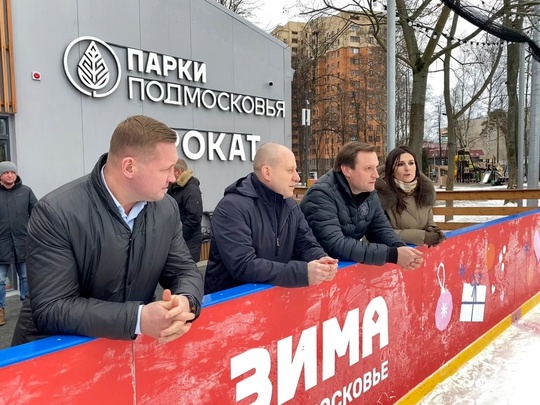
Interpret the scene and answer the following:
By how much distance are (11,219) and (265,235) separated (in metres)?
3.88

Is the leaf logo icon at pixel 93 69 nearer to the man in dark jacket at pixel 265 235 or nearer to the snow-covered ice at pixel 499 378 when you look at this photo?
the man in dark jacket at pixel 265 235

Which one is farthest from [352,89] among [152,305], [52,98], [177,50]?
[152,305]

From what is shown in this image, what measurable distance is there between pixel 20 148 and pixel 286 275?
538cm

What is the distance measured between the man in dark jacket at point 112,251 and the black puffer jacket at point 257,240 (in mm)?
507

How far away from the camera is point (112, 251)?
1.64 metres

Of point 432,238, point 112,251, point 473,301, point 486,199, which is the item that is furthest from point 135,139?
point 486,199

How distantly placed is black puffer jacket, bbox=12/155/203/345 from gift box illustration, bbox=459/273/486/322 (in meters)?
2.97

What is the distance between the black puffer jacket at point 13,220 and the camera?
5.14m

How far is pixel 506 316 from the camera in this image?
191 inches

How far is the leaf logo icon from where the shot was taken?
277 inches

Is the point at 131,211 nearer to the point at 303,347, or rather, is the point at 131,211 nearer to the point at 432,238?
the point at 303,347

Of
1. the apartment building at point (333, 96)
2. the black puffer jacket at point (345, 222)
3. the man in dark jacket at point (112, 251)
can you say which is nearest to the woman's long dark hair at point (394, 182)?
the black puffer jacket at point (345, 222)

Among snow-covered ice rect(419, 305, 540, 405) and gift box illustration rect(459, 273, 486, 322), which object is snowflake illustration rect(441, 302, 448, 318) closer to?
gift box illustration rect(459, 273, 486, 322)

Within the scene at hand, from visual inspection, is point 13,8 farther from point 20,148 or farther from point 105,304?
point 105,304
